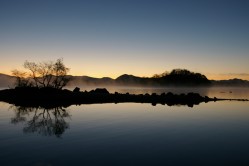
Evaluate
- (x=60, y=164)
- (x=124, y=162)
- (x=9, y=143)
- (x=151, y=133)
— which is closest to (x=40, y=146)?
(x=9, y=143)

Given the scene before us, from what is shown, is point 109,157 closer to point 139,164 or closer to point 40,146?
point 139,164

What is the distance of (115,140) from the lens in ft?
73.8

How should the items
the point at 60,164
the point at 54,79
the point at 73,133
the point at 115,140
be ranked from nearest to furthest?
the point at 60,164 → the point at 115,140 → the point at 73,133 → the point at 54,79

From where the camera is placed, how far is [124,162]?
16.2 meters

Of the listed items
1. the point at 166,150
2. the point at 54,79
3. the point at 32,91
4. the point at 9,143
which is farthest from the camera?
the point at 54,79

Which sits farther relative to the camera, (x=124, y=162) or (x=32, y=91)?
(x=32, y=91)

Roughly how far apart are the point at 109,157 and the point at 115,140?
5270mm

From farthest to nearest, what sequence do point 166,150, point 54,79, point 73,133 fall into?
point 54,79 < point 73,133 < point 166,150

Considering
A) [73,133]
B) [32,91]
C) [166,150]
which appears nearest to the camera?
[166,150]

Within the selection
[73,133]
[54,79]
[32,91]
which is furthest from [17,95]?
[73,133]

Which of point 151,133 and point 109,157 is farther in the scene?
point 151,133

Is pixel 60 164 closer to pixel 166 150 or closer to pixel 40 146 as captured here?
pixel 40 146

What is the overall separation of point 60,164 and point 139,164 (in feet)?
15.5

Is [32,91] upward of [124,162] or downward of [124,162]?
upward
